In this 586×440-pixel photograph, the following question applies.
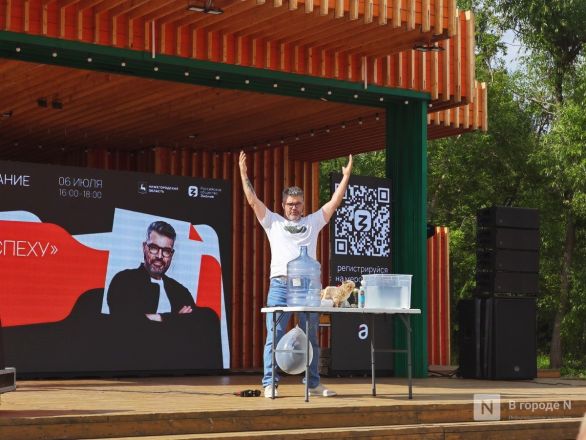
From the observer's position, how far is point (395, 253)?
12.4m

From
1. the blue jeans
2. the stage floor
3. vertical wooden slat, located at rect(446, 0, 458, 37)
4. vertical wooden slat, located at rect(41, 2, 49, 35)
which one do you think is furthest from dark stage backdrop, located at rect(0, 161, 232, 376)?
the blue jeans

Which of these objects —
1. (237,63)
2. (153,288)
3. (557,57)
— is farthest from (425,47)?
(557,57)

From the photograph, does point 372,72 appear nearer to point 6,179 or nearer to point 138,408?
point 6,179

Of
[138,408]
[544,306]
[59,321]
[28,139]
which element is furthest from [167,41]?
[544,306]

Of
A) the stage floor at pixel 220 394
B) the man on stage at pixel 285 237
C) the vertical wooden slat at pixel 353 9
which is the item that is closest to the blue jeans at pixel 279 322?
the man on stage at pixel 285 237

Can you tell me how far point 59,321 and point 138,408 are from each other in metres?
3.84

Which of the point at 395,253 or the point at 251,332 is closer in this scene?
the point at 395,253

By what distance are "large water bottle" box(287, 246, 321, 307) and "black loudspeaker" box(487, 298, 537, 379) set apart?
386 centimetres

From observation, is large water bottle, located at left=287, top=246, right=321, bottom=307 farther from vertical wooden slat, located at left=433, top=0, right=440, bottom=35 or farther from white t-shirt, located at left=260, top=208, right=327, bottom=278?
vertical wooden slat, located at left=433, top=0, right=440, bottom=35

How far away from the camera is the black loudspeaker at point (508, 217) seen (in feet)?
37.9

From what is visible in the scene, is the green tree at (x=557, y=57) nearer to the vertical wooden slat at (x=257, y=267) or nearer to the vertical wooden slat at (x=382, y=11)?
the vertical wooden slat at (x=257, y=267)

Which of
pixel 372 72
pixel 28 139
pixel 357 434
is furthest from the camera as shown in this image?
pixel 28 139

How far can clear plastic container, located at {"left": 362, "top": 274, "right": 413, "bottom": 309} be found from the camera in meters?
8.37

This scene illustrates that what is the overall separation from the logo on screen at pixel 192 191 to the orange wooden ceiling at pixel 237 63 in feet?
3.92
